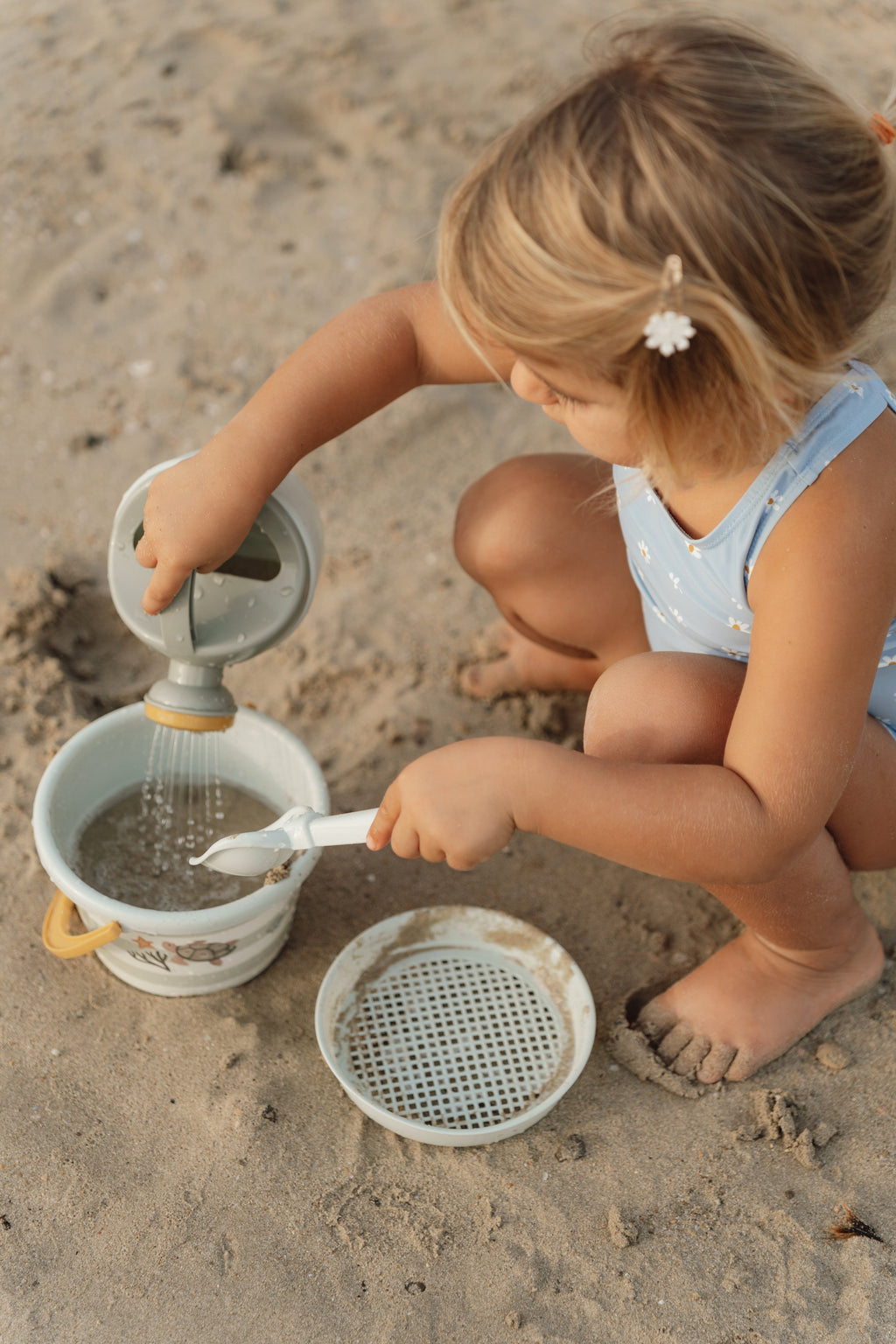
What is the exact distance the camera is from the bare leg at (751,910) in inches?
47.5

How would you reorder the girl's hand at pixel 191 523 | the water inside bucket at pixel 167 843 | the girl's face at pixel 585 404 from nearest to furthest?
the girl's face at pixel 585 404
the girl's hand at pixel 191 523
the water inside bucket at pixel 167 843

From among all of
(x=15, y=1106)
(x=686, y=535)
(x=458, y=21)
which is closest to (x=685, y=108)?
(x=686, y=535)

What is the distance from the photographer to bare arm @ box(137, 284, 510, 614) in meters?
1.25

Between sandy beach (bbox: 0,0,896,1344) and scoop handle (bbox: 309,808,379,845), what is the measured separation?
1.02ft

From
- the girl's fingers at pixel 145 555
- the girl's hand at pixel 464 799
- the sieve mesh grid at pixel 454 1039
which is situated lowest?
the sieve mesh grid at pixel 454 1039

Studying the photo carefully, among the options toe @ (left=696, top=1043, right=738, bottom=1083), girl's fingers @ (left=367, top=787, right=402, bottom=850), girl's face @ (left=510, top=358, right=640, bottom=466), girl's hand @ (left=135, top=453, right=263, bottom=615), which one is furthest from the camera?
toe @ (left=696, top=1043, right=738, bottom=1083)

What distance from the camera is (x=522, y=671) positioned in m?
→ 1.79

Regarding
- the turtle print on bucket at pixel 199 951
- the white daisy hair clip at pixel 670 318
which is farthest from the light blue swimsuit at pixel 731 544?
the turtle print on bucket at pixel 199 951

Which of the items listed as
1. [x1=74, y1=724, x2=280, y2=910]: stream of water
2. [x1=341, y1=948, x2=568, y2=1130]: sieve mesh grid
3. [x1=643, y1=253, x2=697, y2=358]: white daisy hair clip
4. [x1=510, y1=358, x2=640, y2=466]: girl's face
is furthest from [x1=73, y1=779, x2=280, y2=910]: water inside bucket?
[x1=643, y1=253, x2=697, y2=358]: white daisy hair clip

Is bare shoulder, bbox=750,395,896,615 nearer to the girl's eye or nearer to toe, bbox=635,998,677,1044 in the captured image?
the girl's eye

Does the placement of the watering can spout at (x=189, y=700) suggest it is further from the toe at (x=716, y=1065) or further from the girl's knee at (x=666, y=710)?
the toe at (x=716, y=1065)

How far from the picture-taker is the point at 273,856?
129cm

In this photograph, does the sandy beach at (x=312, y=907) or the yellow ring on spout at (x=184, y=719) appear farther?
the yellow ring on spout at (x=184, y=719)

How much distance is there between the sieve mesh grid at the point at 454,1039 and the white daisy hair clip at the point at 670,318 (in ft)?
2.81
